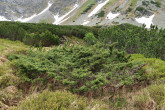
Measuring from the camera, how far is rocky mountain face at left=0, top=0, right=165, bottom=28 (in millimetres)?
79750

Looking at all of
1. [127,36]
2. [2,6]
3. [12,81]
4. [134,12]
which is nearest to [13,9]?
[2,6]

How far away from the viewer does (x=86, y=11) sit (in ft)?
385

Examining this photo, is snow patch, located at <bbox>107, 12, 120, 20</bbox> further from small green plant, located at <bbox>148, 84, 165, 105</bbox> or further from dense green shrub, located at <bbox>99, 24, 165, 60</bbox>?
small green plant, located at <bbox>148, 84, 165, 105</bbox>

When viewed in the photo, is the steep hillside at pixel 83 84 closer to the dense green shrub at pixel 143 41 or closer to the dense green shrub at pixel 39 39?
the dense green shrub at pixel 143 41

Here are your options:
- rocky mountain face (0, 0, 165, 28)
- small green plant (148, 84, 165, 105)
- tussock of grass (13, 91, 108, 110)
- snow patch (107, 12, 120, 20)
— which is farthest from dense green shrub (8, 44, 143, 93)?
snow patch (107, 12, 120, 20)

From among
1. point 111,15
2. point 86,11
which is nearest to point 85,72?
point 111,15

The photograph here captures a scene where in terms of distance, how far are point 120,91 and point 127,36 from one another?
70.4ft

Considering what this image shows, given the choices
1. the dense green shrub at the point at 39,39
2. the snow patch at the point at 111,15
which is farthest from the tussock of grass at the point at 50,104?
the snow patch at the point at 111,15

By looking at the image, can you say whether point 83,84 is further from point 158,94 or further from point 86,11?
point 86,11

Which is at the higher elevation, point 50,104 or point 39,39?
point 50,104

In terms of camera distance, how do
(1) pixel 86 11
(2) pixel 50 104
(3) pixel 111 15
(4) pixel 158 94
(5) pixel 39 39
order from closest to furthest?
(2) pixel 50 104 → (4) pixel 158 94 → (5) pixel 39 39 → (3) pixel 111 15 → (1) pixel 86 11

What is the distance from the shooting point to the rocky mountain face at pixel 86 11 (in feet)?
262

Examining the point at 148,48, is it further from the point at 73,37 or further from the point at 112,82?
the point at 73,37

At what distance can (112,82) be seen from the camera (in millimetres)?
6262
